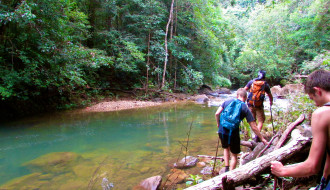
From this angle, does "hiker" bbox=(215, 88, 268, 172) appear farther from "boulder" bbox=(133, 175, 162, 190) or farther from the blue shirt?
"boulder" bbox=(133, 175, 162, 190)

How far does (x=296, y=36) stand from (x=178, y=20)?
11994 mm

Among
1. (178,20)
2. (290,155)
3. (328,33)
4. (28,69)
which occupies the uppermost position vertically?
(178,20)

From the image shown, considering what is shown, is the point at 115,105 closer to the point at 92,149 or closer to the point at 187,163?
the point at 92,149

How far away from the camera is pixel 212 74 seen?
1884cm

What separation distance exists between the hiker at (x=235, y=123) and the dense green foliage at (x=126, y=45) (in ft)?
12.3

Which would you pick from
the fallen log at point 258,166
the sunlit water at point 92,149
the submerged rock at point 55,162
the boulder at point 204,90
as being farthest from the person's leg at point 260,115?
the boulder at point 204,90

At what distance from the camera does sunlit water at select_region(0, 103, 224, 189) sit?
13.3ft

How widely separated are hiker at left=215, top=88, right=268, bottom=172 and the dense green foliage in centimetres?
374

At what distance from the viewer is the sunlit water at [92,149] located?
13.3ft

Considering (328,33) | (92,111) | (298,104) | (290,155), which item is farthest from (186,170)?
(328,33)

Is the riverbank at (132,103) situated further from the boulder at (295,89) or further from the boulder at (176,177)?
the boulder at (176,177)

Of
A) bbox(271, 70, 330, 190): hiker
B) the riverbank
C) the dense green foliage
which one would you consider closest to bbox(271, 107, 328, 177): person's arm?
bbox(271, 70, 330, 190): hiker

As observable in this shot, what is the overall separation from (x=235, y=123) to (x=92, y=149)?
13.4 feet

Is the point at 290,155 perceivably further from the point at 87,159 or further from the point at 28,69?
the point at 28,69
